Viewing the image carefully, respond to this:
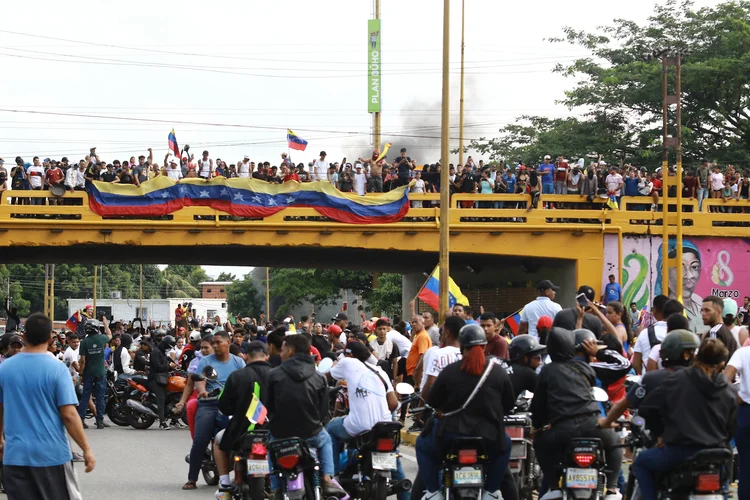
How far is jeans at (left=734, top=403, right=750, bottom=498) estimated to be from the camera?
870cm

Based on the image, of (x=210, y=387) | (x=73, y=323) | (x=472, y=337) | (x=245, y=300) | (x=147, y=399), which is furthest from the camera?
(x=245, y=300)

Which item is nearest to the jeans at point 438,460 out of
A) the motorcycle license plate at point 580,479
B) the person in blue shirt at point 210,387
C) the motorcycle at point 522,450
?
the motorcycle license plate at point 580,479

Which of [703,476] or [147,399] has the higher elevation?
A: [703,476]

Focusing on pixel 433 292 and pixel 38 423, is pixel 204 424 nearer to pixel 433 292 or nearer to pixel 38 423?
pixel 38 423

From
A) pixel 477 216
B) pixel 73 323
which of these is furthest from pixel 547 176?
pixel 73 323

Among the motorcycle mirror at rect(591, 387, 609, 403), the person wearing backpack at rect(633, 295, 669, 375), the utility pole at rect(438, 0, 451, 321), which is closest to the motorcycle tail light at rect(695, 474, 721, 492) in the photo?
the motorcycle mirror at rect(591, 387, 609, 403)

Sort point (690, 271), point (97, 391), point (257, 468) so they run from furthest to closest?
1. point (690, 271)
2. point (97, 391)
3. point (257, 468)

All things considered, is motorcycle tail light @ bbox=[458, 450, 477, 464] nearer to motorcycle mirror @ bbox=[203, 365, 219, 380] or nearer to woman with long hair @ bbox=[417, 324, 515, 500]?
woman with long hair @ bbox=[417, 324, 515, 500]

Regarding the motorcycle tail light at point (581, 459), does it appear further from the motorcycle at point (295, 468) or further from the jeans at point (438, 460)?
the motorcycle at point (295, 468)

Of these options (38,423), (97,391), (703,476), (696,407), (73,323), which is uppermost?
(696,407)

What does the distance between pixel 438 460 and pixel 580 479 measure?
3.23 ft

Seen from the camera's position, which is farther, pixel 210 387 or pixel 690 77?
pixel 690 77

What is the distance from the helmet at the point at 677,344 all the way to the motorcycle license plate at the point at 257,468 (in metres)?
3.34

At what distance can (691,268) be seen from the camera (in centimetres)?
3341
